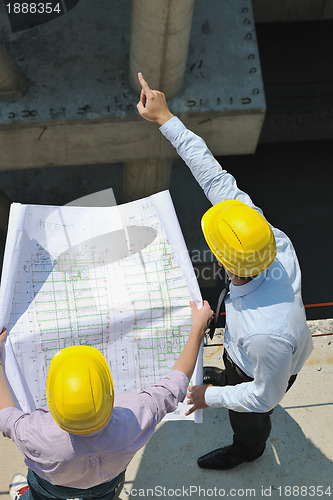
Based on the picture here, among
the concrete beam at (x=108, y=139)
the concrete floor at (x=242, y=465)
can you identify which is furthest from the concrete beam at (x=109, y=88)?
the concrete floor at (x=242, y=465)

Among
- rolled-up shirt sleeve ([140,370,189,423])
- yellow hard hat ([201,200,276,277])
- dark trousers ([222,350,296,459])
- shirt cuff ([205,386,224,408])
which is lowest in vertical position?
dark trousers ([222,350,296,459])

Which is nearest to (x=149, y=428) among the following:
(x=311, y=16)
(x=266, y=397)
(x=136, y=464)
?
(x=266, y=397)

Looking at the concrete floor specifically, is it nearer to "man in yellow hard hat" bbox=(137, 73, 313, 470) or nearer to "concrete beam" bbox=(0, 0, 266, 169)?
"man in yellow hard hat" bbox=(137, 73, 313, 470)

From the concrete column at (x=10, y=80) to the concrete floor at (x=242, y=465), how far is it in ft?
11.7

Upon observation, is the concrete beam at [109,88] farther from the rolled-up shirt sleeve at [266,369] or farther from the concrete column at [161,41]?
the rolled-up shirt sleeve at [266,369]

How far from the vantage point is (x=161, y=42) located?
494 cm

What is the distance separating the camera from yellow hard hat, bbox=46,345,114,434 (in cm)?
176

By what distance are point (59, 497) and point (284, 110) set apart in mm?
8894

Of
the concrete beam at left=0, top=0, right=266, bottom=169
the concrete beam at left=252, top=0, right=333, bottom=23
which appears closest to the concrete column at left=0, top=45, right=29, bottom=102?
the concrete beam at left=0, top=0, right=266, bottom=169

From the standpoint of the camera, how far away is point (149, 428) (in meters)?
2.07

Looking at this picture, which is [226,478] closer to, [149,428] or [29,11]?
[149,428]

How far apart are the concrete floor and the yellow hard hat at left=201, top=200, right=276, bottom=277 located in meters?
1.68

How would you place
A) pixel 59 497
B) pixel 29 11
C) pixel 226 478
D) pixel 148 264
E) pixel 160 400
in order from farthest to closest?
pixel 29 11
pixel 226 478
pixel 148 264
pixel 59 497
pixel 160 400

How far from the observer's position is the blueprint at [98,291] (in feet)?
7.89
